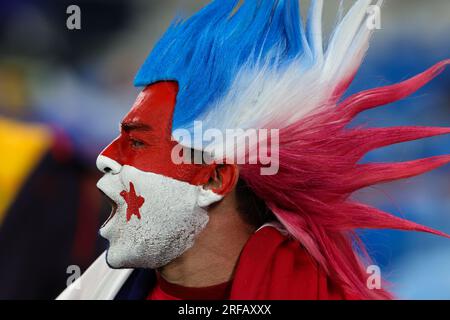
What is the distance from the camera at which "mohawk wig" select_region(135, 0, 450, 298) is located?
1251mm

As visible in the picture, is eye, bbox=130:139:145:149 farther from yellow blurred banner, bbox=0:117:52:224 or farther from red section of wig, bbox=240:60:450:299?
yellow blurred banner, bbox=0:117:52:224

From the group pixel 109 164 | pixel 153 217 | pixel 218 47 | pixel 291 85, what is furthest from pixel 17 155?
pixel 291 85

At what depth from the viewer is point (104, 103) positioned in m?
1.62

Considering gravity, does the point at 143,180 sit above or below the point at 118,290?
above

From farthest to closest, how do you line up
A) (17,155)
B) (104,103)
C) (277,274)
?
(17,155), (104,103), (277,274)

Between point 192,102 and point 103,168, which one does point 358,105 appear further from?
point 103,168

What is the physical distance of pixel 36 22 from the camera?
1.59 metres

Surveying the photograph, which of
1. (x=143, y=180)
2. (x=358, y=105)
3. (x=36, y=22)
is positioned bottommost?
(x=143, y=180)

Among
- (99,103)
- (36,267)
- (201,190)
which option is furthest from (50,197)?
(201,190)

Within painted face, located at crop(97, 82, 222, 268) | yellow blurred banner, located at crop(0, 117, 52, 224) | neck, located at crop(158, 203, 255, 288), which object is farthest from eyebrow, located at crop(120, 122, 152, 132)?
yellow blurred banner, located at crop(0, 117, 52, 224)

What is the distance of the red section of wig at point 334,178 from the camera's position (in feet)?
4.17

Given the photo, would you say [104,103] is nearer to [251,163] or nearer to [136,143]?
[136,143]

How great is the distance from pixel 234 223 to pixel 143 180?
222 millimetres

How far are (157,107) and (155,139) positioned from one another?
0.23 feet
